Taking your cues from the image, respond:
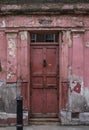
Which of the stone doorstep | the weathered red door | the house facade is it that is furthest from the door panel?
the stone doorstep

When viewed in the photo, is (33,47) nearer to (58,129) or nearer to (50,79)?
(50,79)

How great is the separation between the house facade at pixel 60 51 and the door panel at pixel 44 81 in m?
0.28

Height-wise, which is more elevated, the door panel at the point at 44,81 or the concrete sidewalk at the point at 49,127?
the door panel at the point at 44,81

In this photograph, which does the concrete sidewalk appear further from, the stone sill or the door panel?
the stone sill

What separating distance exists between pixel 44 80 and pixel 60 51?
0.99 meters

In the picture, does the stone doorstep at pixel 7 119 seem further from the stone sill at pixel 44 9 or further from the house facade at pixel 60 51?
the stone sill at pixel 44 9

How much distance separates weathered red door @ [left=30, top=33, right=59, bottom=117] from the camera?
1230 centimetres

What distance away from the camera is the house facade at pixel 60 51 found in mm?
11922

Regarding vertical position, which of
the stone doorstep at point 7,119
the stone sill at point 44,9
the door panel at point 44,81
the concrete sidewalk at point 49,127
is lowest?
the concrete sidewalk at point 49,127

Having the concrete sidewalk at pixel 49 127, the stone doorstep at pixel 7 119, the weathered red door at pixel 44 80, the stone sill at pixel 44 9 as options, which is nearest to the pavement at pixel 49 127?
the concrete sidewalk at pixel 49 127

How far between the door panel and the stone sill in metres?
1.06

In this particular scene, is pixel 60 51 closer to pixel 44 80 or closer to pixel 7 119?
pixel 44 80

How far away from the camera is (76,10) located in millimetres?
11875

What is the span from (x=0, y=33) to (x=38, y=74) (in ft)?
5.30
